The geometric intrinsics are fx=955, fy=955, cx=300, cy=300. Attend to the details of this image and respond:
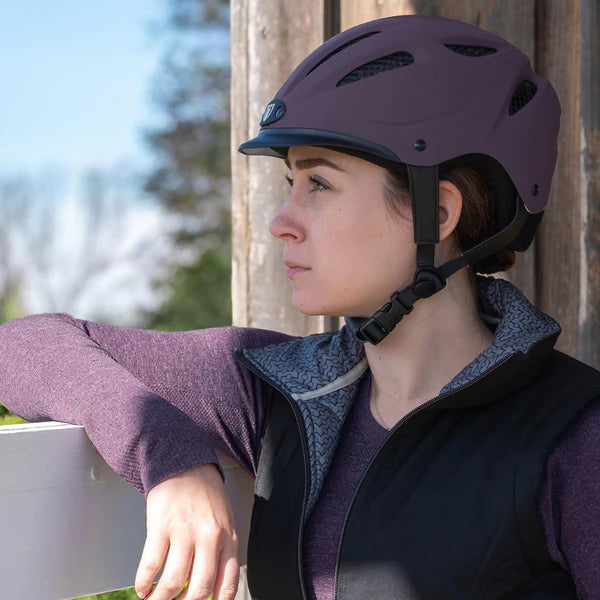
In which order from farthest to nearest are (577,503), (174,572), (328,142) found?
(328,142), (577,503), (174,572)

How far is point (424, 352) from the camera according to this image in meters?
1.74

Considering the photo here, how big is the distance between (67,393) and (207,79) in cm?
1193

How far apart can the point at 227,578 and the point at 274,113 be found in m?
0.84

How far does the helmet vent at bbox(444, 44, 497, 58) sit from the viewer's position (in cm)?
178

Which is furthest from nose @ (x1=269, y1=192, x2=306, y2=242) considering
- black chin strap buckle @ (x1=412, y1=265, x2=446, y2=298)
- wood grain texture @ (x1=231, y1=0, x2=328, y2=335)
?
wood grain texture @ (x1=231, y1=0, x2=328, y2=335)


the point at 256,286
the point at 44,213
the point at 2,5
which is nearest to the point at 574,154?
the point at 256,286

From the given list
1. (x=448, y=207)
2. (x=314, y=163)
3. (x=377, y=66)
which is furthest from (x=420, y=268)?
(x=377, y=66)

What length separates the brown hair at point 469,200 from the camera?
167 cm

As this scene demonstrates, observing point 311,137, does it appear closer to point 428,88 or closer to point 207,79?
point 428,88

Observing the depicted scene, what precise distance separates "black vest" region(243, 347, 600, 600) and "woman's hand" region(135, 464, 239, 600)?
258 mm

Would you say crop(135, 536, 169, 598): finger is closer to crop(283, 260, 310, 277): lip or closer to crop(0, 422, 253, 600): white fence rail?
crop(0, 422, 253, 600): white fence rail

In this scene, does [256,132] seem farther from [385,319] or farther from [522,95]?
[385,319]

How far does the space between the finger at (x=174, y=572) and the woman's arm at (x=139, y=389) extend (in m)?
0.14

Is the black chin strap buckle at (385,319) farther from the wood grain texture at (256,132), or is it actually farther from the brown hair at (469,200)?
the wood grain texture at (256,132)
